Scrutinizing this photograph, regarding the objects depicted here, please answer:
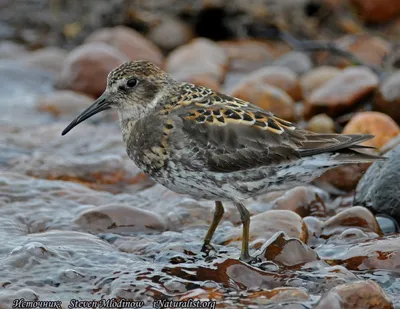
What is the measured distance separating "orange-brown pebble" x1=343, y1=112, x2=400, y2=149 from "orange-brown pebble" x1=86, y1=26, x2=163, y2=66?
16.7 ft

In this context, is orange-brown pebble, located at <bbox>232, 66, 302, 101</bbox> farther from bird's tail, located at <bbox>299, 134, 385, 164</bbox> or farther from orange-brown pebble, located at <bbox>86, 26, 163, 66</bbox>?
bird's tail, located at <bbox>299, 134, 385, 164</bbox>

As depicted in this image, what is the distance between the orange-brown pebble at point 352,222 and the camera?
7.40m

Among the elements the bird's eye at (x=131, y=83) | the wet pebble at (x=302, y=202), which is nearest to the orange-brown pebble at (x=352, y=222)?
the wet pebble at (x=302, y=202)

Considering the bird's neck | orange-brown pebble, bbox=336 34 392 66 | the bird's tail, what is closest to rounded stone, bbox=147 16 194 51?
orange-brown pebble, bbox=336 34 392 66

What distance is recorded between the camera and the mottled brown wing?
673 cm

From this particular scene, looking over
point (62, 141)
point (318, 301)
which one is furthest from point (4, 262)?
point (62, 141)

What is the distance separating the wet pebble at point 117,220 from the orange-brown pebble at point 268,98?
142 inches

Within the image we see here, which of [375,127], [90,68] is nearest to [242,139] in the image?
[375,127]

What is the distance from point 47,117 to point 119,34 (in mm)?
2863

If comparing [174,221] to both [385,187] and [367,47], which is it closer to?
[385,187]

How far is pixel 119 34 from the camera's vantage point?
1407cm

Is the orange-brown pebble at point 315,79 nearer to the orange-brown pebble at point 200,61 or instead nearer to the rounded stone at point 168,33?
the orange-brown pebble at point 200,61

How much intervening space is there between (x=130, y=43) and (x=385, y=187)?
7.34 metres

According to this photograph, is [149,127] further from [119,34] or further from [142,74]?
[119,34]
